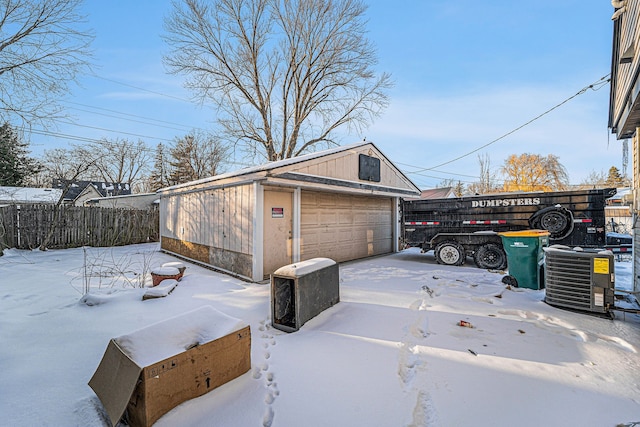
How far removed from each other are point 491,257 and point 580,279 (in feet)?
11.7

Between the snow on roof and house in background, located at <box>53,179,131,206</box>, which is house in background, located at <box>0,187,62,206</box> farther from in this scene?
house in background, located at <box>53,179,131,206</box>

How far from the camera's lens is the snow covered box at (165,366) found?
1.86 m

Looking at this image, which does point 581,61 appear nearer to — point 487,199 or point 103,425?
point 487,199

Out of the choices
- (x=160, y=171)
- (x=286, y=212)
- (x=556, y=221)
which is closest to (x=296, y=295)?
(x=286, y=212)

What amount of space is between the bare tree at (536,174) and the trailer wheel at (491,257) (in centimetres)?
2965

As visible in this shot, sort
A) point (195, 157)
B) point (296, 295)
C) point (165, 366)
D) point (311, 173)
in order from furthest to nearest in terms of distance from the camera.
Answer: point (195, 157) < point (311, 173) < point (296, 295) < point (165, 366)

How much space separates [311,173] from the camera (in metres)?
6.76

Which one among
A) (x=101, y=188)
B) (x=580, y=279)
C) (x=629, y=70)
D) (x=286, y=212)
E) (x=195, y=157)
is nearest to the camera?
(x=629, y=70)

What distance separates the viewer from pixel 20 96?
638cm

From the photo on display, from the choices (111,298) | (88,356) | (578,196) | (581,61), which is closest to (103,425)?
(88,356)

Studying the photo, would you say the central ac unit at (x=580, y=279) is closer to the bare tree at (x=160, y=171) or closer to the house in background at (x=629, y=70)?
the house in background at (x=629, y=70)

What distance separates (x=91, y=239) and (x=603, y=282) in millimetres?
15496

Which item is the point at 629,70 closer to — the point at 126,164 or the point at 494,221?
the point at 494,221

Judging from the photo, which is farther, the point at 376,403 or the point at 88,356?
the point at 88,356
